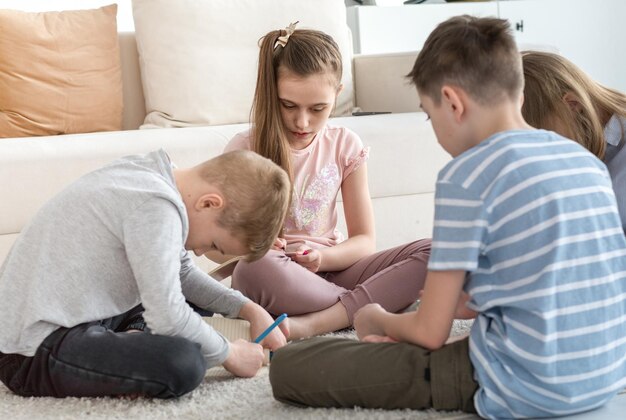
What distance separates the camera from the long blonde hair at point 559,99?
138 centimetres

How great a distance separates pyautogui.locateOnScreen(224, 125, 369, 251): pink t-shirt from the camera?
186 cm

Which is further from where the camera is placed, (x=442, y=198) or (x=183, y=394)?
(x=183, y=394)

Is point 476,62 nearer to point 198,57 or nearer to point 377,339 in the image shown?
point 377,339

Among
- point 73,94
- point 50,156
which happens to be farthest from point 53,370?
point 73,94

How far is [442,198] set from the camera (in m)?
1.06

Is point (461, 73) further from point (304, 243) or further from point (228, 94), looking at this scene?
point (228, 94)

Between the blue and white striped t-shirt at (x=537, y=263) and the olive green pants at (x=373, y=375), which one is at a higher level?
the blue and white striped t-shirt at (x=537, y=263)

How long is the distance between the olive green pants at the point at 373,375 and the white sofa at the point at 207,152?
3.18 feet

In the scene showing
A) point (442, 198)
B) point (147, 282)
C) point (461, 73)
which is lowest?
point (147, 282)

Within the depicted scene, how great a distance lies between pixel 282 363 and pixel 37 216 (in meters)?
0.45

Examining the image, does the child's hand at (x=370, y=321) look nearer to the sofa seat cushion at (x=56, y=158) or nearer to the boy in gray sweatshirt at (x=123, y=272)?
the boy in gray sweatshirt at (x=123, y=272)

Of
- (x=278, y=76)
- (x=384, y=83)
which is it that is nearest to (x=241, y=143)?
A: (x=278, y=76)

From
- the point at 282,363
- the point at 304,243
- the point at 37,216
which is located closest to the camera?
the point at 282,363

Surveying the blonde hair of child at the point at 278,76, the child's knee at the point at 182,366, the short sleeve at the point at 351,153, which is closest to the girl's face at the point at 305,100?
the blonde hair of child at the point at 278,76
